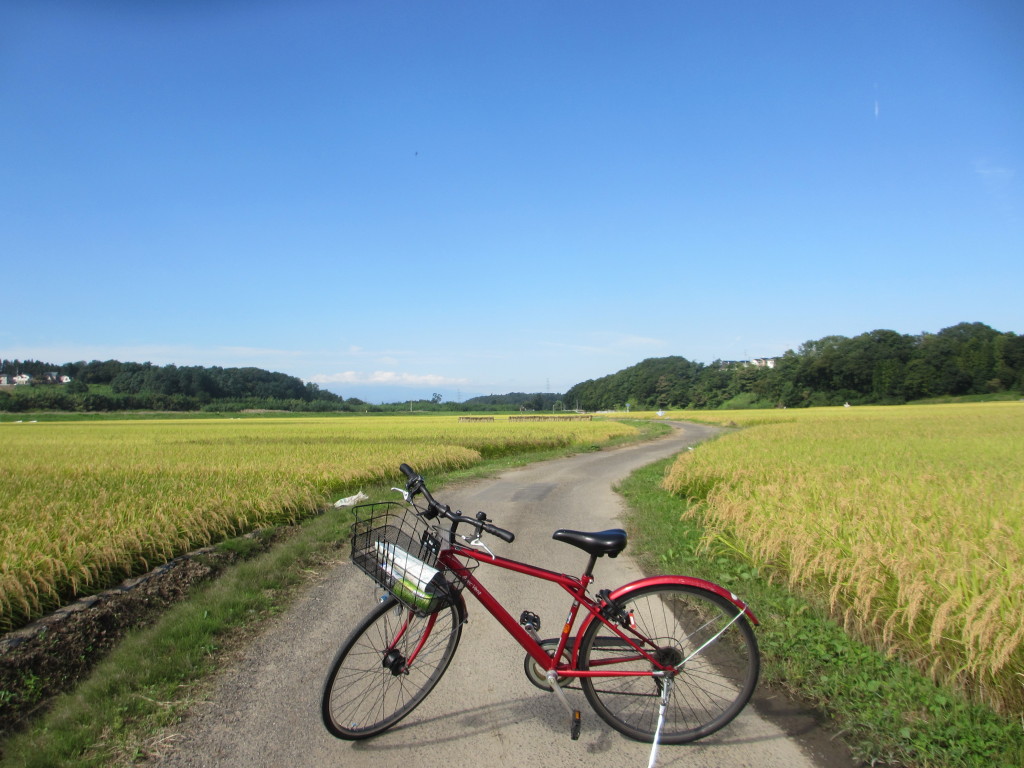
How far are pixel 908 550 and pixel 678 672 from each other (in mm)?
2148

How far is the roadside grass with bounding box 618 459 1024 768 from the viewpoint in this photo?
103 inches

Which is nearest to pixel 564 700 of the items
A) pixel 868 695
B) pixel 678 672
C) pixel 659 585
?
pixel 678 672

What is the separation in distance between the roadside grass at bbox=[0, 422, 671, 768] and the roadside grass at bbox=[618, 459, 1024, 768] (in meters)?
3.58

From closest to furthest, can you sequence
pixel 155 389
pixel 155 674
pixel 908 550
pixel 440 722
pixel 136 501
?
pixel 440 722, pixel 155 674, pixel 908 550, pixel 136 501, pixel 155 389

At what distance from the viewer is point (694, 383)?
113438 mm

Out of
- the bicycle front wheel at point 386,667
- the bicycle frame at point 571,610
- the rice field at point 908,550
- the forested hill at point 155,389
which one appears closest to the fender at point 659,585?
the bicycle frame at point 571,610

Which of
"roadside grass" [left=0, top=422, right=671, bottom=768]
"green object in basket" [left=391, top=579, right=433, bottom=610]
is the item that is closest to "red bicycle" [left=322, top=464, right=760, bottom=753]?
"green object in basket" [left=391, top=579, right=433, bottom=610]

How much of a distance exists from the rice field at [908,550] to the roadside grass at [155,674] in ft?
13.9

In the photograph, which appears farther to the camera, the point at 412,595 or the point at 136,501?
the point at 136,501

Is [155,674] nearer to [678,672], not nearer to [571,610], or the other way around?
[571,610]

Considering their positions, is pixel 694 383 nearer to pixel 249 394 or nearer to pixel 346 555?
pixel 249 394

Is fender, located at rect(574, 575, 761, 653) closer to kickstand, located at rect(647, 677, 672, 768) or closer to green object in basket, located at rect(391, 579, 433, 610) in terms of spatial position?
kickstand, located at rect(647, 677, 672, 768)

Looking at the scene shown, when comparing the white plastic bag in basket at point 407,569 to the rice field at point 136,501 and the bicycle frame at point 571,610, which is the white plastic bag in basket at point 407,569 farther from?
the rice field at point 136,501

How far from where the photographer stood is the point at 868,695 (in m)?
3.11
